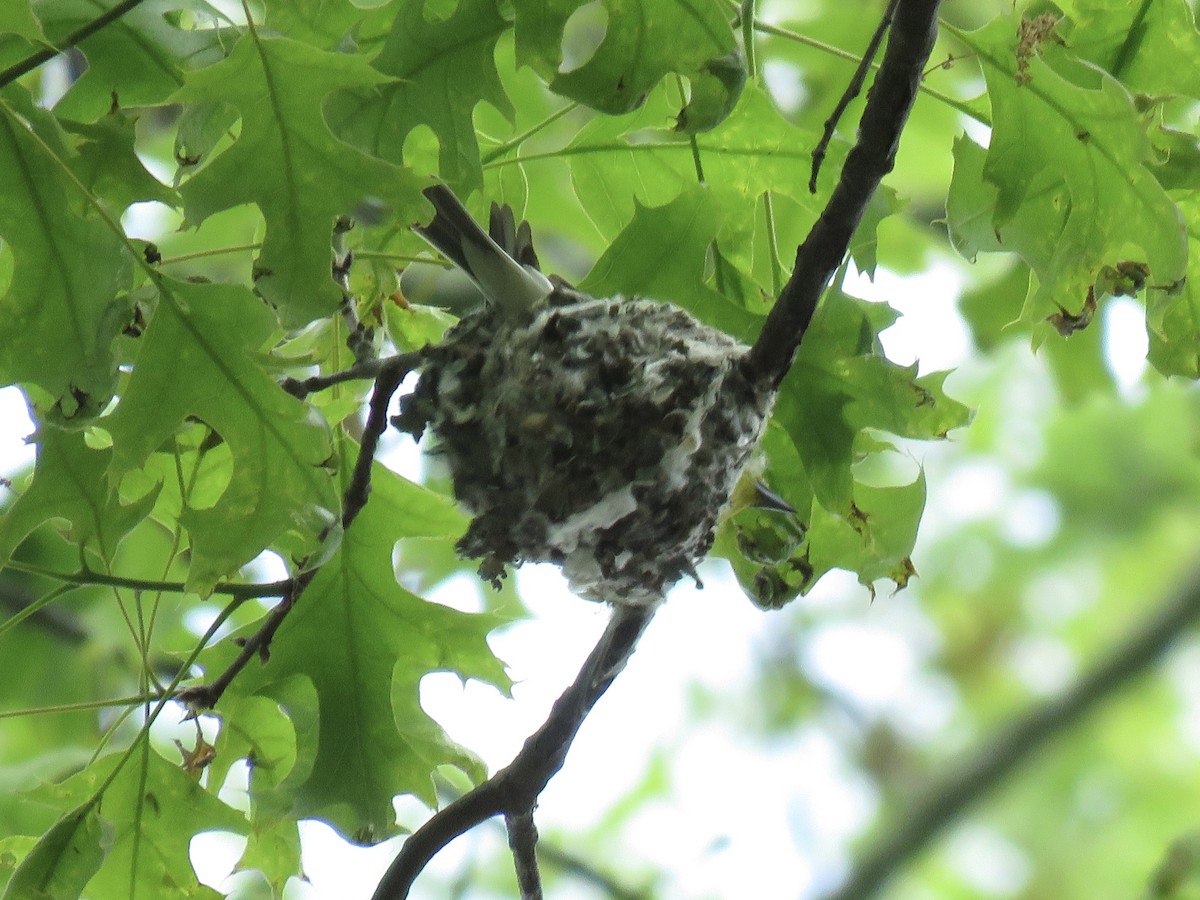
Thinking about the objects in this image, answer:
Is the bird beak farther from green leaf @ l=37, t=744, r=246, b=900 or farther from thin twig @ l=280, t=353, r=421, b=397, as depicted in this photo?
green leaf @ l=37, t=744, r=246, b=900

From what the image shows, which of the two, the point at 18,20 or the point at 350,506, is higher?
the point at 18,20

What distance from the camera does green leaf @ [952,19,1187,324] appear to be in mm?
1354

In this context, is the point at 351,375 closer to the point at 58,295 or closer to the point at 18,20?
the point at 58,295

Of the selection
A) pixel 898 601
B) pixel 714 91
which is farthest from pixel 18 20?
pixel 898 601

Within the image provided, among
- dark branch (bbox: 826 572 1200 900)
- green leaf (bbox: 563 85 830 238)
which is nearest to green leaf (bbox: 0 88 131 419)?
green leaf (bbox: 563 85 830 238)

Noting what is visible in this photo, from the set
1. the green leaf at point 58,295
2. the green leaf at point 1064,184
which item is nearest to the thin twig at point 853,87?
the green leaf at point 1064,184

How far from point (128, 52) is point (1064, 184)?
1.05 metres

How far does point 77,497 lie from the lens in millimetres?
1413

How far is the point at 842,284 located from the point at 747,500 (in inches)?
11.0

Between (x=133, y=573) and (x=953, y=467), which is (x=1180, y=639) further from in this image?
(x=133, y=573)

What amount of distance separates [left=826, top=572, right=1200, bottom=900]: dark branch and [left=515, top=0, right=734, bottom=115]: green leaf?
3.07 metres

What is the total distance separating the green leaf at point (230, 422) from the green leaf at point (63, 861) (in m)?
0.44

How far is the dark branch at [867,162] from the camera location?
112 centimetres

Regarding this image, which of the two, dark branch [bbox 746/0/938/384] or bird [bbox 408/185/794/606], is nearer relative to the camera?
dark branch [bbox 746/0/938/384]
